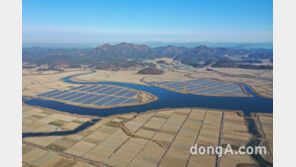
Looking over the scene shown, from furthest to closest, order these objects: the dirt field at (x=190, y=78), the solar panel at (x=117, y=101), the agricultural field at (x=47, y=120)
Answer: the dirt field at (x=190, y=78)
the solar panel at (x=117, y=101)
the agricultural field at (x=47, y=120)

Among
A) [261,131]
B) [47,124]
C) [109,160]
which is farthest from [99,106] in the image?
[261,131]

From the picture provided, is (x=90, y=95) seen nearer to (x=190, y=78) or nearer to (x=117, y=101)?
(x=117, y=101)

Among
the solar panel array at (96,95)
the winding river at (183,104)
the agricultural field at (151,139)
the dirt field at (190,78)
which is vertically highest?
the dirt field at (190,78)

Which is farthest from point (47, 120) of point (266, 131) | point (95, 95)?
point (266, 131)

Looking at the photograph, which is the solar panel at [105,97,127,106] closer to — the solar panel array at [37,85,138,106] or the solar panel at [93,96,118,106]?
the solar panel array at [37,85,138,106]

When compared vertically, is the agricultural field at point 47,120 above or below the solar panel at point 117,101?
below

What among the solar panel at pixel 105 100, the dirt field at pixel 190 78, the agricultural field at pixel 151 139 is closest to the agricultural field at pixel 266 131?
the agricultural field at pixel 151 139

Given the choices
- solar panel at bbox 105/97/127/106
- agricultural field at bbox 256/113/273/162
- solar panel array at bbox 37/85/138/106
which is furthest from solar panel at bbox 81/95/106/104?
agricultural field at bbox 256/113/273/162

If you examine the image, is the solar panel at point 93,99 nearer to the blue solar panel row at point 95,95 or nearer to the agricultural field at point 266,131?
the blue solar panel row at point 95,95
